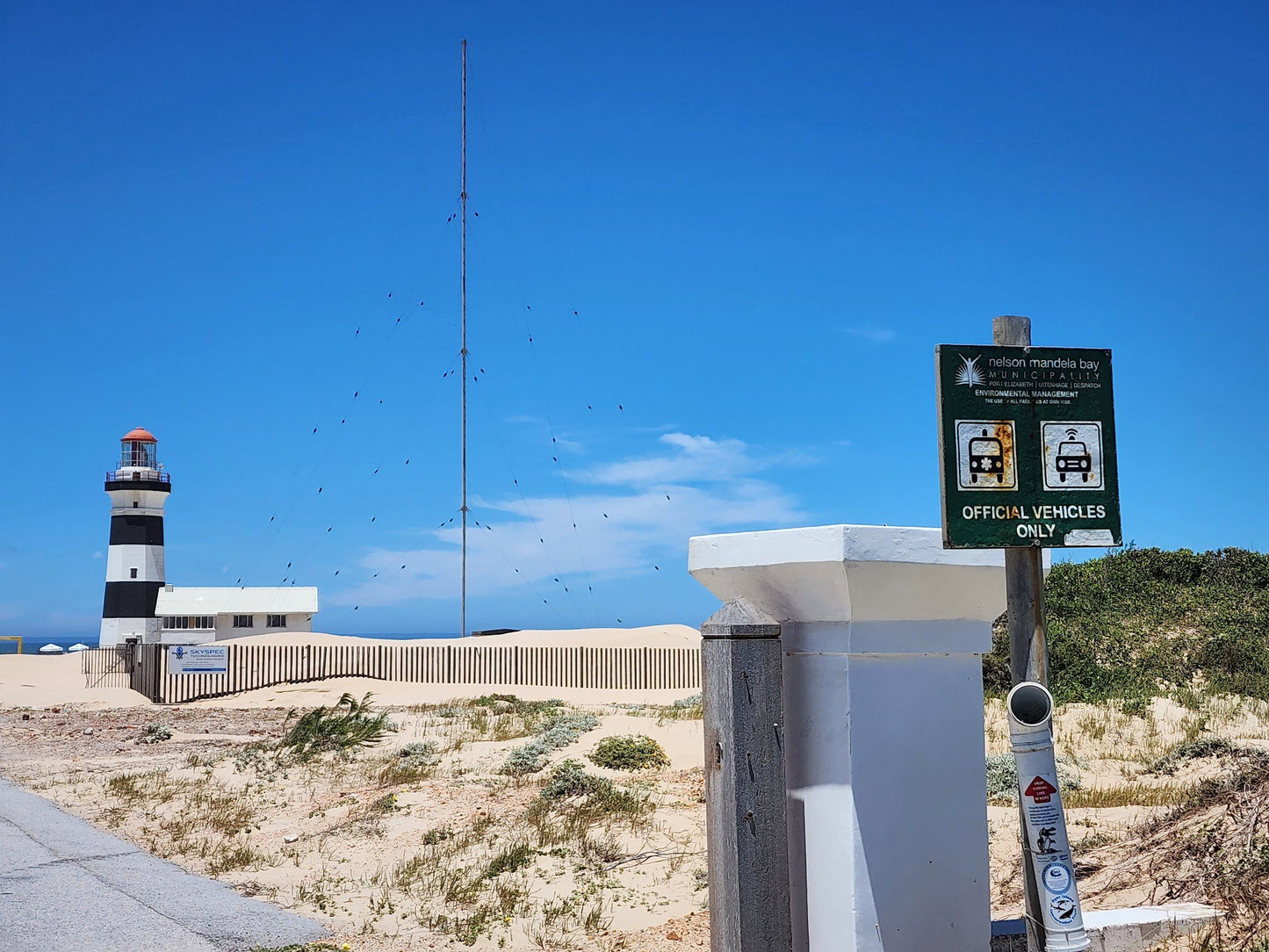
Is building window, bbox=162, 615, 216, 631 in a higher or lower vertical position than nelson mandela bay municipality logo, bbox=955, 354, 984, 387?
lower

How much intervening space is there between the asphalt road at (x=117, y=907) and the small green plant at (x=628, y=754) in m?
4.71

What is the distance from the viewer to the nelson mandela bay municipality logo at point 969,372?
12.1ft

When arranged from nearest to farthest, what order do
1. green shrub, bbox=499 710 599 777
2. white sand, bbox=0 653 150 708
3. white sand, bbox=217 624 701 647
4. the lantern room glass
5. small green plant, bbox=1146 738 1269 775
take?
small green plant, bbox=1146 738 1269 775
green shrub, bbox=499 710 599 777
white sand, bbox=0 653 150 708
white sand, bbox=217 624 701 647
the lantern room glass

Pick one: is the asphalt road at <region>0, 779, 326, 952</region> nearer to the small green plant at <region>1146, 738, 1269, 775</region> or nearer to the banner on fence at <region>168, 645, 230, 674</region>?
the small green plant at <region>1146, 738, 1269, 775</region>

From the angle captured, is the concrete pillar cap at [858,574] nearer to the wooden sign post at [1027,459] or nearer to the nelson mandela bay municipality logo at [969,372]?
the wooden sign post at [1027,459]

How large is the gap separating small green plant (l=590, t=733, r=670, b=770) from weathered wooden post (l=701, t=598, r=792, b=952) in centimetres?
811

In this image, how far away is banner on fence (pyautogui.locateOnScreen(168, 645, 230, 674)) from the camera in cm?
2752

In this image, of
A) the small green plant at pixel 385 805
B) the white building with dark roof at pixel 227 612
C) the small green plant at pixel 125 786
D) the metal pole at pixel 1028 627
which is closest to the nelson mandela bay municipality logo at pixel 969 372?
the metal pole at pixel 1028 627

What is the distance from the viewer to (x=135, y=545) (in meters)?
41.9

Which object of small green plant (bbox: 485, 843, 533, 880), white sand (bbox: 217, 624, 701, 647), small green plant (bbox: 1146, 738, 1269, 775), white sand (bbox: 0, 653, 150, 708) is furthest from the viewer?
white sand (bbox: 217, 624, 701, 647)

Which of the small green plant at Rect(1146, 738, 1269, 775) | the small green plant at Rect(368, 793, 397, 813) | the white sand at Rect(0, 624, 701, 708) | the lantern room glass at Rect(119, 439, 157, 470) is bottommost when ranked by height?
the white sand at Rect(0, 624, 701, 708)

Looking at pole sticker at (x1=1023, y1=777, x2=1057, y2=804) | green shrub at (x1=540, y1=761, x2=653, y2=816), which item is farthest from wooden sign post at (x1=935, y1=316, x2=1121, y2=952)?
green shrub at (x1=540, y1=761, x2=653, y2=816)

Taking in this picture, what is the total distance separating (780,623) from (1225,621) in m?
20.2

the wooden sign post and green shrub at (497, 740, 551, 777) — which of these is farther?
green shrub at (497, 740, 551, 777)
